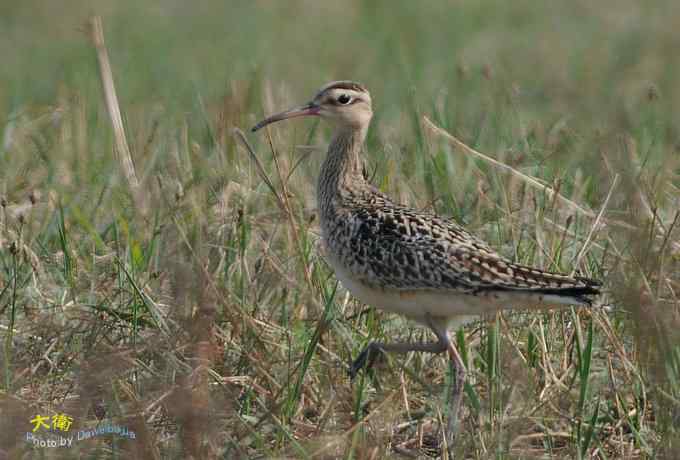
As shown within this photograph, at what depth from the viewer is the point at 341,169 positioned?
6234mm

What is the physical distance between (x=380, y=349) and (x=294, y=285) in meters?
0.91

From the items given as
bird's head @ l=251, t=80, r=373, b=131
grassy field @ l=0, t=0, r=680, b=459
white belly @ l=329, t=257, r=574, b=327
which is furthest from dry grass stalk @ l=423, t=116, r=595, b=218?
white belly @ l=329, t=257, r=574, b=327

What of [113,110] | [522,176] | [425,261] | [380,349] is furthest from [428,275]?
[113,110]

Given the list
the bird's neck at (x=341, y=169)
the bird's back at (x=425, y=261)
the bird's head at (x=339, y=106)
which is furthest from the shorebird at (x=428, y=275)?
the bird's head at (x=339, y=106)

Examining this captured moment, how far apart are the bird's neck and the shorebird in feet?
0.42

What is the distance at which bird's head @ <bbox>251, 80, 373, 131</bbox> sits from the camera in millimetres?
6270

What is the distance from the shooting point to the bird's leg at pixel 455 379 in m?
5.12

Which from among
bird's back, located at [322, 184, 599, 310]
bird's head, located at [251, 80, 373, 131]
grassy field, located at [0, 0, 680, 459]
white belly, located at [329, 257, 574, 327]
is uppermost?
bird's head, located at [251, 80, 373, 131]

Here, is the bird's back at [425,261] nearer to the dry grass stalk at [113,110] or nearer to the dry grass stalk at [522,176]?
the dry grass stalk at [522,176]

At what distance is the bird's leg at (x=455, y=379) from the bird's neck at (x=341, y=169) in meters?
0.93

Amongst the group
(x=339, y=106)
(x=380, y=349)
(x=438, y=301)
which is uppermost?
(x=339, y=106)

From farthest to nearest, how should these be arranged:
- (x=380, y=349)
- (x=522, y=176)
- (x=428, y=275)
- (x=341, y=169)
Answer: (x=522, y=176)
(x=341, y=169)
(x=428, y=275)
(x=380, y=349)

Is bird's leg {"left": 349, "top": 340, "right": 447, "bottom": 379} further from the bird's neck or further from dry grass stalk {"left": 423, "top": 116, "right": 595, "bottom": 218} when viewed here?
dry grass stalk {"left": 423, "top": 116, "right": 595, "bottom": 218}

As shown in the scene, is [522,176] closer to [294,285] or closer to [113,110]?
[294,285]
